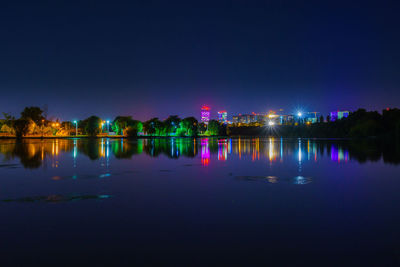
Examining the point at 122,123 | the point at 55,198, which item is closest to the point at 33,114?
the point at 122,123

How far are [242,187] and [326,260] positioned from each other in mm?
6359

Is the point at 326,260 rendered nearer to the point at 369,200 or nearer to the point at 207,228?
the point at 207,228

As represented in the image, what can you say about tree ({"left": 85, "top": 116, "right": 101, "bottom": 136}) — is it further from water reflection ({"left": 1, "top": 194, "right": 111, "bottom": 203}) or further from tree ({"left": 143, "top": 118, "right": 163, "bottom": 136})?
water reflection ({"left": 1, "top": 194, "right": 111, "bottom": 203})

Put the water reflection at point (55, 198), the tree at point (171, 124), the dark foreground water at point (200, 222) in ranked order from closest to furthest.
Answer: the dark foreground water at point (200, 222) → the water reflection at point (55, 198) → the tree at point (171, 124)

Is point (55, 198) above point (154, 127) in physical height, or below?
below

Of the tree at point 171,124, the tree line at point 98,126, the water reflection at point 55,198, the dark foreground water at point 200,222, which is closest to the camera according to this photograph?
the dark foreground water at point 200,222

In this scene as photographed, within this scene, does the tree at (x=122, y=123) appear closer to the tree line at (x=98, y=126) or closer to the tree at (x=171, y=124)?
the tree line at (x=98, y=126)

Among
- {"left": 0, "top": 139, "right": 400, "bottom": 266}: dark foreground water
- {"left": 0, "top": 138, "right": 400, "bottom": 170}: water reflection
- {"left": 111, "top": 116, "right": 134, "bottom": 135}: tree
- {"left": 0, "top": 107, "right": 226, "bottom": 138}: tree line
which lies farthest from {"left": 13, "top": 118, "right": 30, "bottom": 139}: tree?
{"left": 0, "top": 139, "right": 400, "bottom": 266}: dark foreground water

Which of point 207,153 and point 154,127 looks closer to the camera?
point 207,153

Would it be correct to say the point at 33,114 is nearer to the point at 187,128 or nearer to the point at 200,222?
the point at 187,128

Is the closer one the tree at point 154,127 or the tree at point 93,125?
the tree at point 93,125

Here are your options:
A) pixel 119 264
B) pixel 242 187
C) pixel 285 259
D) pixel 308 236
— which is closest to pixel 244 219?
pixel 308 236

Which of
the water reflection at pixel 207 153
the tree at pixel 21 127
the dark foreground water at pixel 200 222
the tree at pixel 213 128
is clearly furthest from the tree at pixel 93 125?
the dark foreground water at pixel 200 222

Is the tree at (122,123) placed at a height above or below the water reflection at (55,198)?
above
